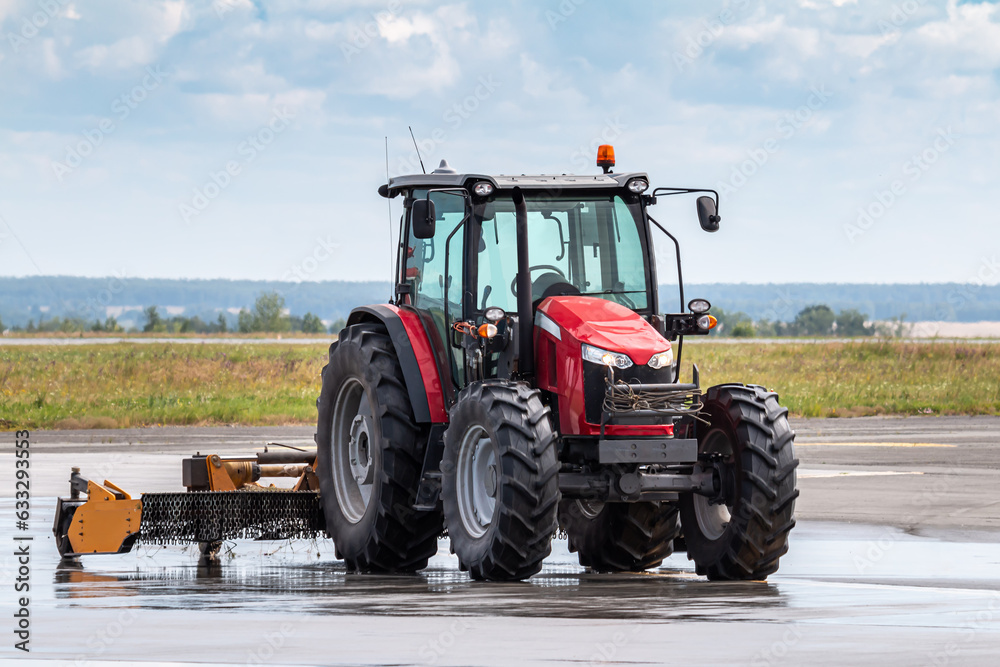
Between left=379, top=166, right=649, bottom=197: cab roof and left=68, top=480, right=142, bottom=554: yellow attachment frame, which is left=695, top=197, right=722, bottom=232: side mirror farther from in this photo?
left=68, top=480, right=142, bottom=554: yellow attachment frame

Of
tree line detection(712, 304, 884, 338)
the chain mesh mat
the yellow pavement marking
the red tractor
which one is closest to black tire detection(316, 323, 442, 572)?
the red tractor

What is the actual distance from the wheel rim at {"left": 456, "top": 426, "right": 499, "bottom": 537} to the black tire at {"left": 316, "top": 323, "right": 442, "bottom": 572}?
916 millimetres

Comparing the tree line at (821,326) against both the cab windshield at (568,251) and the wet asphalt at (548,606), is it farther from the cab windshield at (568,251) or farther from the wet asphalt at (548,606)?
the cab windshield at (568,251)

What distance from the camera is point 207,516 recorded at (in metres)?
11.9

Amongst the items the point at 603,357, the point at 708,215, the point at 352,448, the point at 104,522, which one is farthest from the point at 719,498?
the point at 104,522

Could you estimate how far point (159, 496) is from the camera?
11898 millimetres

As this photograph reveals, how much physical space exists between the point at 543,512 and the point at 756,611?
64.5 inches

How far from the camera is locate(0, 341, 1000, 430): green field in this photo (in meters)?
32.3

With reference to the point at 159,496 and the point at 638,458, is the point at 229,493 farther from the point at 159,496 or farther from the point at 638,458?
the point at 638,458

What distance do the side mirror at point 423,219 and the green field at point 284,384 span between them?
19291mm

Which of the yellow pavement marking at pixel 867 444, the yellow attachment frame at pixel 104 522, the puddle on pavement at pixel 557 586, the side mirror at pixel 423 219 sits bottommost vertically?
the yellow pavement marking at pixel 867 444

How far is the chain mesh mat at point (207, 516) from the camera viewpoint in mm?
11844

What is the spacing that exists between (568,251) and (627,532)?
2289 mm

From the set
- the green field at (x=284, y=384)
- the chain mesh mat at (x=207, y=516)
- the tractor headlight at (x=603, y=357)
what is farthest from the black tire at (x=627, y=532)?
the green field at (x=284, y=384)
